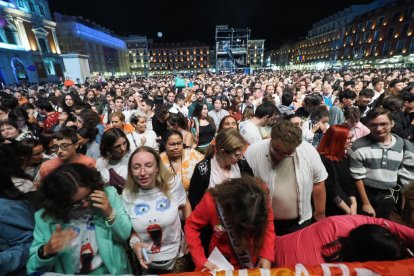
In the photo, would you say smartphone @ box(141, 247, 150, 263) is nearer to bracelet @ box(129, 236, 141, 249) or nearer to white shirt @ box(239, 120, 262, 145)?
bracelet @ box(129, 236, 141, 249)

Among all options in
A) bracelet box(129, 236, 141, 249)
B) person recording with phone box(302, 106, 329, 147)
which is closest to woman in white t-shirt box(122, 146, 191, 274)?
bracelet box(129, 236, 141, 249)

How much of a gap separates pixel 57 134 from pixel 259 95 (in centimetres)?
652

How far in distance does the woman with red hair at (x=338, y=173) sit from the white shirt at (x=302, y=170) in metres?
0.35

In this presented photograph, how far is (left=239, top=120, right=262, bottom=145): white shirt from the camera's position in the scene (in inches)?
149

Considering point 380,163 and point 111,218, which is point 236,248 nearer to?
point 111,218

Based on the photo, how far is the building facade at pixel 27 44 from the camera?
35156mm

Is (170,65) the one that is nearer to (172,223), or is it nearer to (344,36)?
(344,36)

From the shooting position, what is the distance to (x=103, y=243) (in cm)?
180

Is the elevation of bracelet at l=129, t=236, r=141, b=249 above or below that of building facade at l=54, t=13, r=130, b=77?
below

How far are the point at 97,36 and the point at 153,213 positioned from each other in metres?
82.7

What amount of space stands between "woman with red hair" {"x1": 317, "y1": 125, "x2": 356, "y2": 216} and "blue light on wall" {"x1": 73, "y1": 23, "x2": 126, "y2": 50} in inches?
2816

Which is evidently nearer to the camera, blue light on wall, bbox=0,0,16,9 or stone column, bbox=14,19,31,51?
blue light on wall, bbox=0,0,16,9

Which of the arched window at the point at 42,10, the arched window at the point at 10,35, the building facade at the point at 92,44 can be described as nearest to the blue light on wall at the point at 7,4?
the arched window at the point at 10,35

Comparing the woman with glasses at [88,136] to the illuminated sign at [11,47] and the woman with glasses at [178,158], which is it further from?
the illuminated sign at [11,47]
